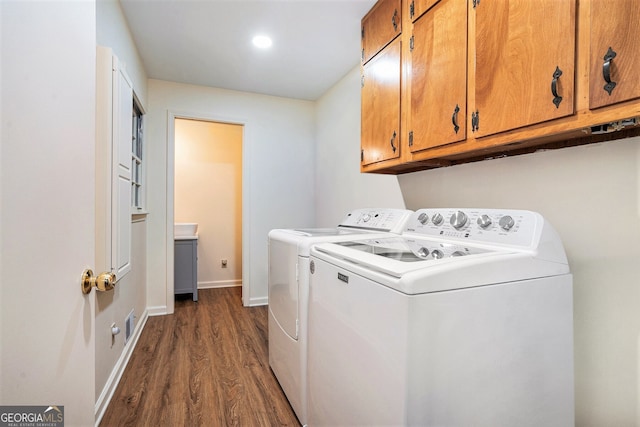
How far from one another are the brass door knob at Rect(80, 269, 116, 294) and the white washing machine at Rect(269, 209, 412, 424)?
88cm

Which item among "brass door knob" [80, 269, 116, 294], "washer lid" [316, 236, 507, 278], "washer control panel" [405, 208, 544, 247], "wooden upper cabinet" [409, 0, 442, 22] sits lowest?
"brass door knob" [80, 269, 116, 294]

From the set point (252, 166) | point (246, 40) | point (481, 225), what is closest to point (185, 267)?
point (252, 166)

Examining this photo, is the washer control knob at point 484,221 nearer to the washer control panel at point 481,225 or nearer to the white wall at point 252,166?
the washer control panel at point 481,225

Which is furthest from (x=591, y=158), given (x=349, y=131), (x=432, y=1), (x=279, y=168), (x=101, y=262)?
(x=279, y=168)

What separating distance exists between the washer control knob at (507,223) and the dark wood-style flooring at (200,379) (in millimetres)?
1424

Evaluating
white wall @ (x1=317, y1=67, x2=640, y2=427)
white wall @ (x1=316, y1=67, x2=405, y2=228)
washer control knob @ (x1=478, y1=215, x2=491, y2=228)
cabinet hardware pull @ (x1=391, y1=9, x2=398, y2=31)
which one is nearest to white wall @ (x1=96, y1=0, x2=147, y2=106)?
cabinet hardware pull @ (x1=391, y1=9, x2=398, y2=31)

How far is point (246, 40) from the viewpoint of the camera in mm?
2418

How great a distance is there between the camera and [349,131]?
295cm

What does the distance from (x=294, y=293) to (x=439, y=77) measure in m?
1.27

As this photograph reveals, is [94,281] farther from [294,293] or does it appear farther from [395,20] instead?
[395,20]

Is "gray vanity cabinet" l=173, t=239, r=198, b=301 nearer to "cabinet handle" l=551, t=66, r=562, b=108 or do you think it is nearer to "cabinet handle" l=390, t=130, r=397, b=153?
"cabinet handle" l=390, t=130, r=397, b=153

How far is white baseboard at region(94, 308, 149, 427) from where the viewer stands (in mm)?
1652

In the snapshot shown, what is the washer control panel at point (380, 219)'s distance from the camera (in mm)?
1868

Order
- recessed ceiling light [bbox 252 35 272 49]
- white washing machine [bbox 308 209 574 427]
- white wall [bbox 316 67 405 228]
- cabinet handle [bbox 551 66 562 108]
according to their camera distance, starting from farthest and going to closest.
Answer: white wall [bbox 316 67 405 228] < recessed ceiling light [bbox 252 35 272 49] < cabinet handle [bbox 551 66 562 108] < white washing machine [bbox 308 209 574 427]
